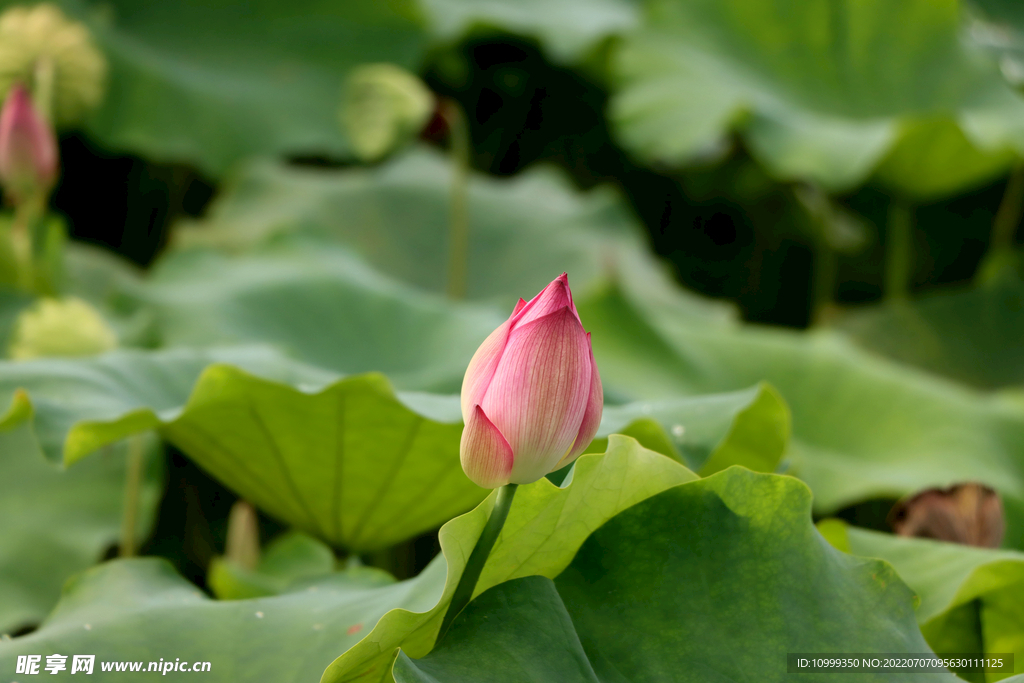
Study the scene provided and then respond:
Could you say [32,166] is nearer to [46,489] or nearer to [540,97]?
[46,489]

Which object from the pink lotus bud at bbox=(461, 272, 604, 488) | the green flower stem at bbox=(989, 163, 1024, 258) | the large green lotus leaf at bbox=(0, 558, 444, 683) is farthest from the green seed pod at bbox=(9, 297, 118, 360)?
the green flower stem at bbox=(989, 163, 1024, 258)

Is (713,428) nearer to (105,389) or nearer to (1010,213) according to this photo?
(105,389)

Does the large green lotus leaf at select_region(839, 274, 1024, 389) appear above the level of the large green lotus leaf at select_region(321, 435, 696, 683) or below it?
below

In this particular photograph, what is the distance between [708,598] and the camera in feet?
1.71

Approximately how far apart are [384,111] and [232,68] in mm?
608

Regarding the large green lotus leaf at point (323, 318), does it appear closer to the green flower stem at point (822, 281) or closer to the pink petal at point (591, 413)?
the pink petal at point (591, 413)

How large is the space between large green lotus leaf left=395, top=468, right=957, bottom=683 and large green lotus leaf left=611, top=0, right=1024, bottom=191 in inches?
46.4

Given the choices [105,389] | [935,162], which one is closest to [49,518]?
[105,389]

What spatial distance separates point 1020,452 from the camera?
132 centimetres

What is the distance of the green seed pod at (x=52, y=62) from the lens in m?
1.18

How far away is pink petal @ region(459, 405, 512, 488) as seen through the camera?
421mm

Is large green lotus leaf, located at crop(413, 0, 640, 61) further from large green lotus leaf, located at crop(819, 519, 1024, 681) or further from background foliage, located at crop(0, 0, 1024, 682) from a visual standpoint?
large green lotus leaf, located at crop(819, 519, 1024, 681)

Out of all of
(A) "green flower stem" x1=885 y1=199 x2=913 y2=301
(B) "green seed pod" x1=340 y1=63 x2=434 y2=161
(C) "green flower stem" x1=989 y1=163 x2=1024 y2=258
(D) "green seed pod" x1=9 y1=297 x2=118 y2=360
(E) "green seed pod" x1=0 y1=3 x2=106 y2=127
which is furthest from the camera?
(C) "green flower stem" x1=989 y1=163 x2=1024 y2=258

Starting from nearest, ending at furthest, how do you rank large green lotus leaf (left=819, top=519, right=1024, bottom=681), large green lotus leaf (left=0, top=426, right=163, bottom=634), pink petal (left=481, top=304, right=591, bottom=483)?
pink petal (left=481, top=304, right=591, bottom=483) → large green lotus leaf (left=819, top=519, right=1024, bottom=681) → large green lotus leaf (left=0, top=426, right=163, bottom=634)
